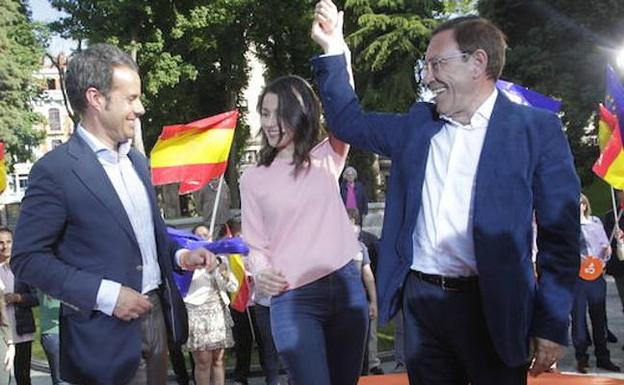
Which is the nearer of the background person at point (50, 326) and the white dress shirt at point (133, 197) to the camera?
the white dress shirt at point (133, 197)

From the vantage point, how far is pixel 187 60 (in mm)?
28266

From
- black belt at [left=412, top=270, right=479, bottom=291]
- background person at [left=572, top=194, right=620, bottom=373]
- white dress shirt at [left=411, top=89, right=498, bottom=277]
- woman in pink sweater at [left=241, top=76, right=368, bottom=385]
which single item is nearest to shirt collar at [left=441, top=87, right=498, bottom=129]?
white dress shirt at [left=411, top=89, right=498, bottom=277]

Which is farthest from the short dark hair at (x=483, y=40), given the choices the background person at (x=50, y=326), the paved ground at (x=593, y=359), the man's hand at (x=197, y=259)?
the paved ground at (x=593, y=359)

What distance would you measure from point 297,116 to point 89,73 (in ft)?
3.56

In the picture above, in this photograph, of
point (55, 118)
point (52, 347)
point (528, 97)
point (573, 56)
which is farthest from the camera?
point (55, 118)

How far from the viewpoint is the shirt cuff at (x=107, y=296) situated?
8.32 feet

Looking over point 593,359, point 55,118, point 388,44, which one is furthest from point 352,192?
point 55,118

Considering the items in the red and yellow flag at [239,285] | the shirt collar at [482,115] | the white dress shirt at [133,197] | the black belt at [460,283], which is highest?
the shirt collar at [482,115]

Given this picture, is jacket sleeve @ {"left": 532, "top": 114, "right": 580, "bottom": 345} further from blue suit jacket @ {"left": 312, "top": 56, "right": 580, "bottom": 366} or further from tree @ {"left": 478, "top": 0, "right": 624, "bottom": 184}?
tree @ {"left": 478, "top": 0, "right": 624, "bottom": 184}

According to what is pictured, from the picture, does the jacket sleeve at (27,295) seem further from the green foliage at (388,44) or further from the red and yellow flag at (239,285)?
the green foliage at (388,44)

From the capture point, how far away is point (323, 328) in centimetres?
339

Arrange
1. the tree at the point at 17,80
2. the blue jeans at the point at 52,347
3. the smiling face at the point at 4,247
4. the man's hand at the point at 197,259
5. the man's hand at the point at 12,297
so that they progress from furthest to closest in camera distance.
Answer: the tree at the point at 17,80, the smiling face at the point at 4,247, the man's hand at the point at 12,297, the blue jeans at the point at 52,347, the man's hand at the point at 197,259

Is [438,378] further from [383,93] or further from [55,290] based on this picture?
[383,93]

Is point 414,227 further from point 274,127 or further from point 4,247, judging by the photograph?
point 4,247
